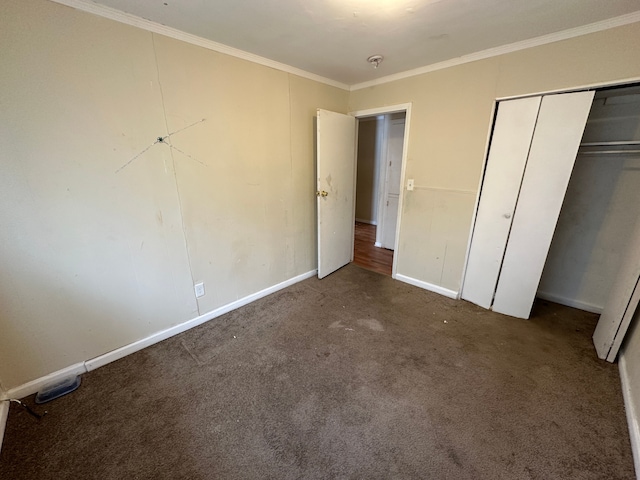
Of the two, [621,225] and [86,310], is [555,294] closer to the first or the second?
[621,225]

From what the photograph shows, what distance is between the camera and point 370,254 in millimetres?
4047

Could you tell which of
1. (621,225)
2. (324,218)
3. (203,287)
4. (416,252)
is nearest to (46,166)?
(203,287)

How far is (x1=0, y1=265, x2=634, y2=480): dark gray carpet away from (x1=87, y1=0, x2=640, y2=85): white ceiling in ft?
7.33

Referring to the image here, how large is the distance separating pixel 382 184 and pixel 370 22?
9.01 ft

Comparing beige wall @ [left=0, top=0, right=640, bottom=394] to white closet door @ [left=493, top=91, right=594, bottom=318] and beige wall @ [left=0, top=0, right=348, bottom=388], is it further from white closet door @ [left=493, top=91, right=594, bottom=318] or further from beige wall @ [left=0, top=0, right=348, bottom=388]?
white closet door @ [left=493, top=91, right=594, bottom=318]

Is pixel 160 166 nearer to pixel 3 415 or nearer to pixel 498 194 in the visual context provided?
pixel 3 415

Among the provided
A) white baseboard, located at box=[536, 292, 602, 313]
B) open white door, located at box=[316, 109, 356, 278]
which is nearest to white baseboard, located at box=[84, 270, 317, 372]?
open white door, located at box=[316, 109, 356, 278]

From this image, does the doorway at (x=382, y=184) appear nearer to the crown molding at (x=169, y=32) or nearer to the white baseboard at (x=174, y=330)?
the crown molding at (x=169, y=32)

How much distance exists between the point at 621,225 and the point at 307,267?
9.75ft

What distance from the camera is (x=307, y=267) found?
3.10 meters

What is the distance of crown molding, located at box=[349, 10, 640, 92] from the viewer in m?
1.55

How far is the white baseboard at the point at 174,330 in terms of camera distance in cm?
178

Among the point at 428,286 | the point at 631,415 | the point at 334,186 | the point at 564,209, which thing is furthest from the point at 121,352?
the point at 564,209

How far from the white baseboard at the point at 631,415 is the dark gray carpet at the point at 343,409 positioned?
0.03 meters
